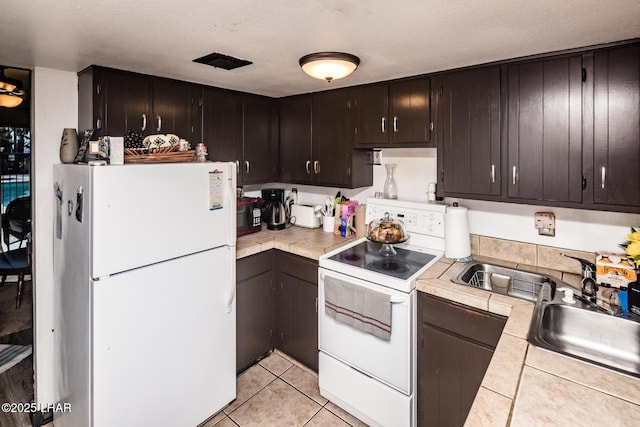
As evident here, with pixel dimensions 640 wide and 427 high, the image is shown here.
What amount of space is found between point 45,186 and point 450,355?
98.9 inches

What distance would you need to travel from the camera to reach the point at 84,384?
1.71m

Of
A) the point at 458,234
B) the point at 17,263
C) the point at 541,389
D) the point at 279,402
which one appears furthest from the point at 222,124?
the point at 17,263

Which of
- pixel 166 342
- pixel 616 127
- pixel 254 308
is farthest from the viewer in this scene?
pixel 254 308

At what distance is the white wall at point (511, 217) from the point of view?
1.93m

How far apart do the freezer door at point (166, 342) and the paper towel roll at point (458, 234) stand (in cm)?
138

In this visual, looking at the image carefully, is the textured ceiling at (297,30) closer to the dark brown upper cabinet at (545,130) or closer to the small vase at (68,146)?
the dark brown upper cabinet at (545,130)

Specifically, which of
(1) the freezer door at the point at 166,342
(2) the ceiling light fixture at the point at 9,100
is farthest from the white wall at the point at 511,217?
(2) the ceiling light fixture at the point at 9,100

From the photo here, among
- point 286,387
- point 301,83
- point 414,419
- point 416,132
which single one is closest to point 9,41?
point 301,83

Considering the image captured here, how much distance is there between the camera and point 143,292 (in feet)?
5.77

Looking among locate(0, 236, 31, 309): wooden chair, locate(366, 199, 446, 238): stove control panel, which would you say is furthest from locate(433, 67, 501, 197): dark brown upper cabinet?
locate(0, 236, 31, 309): wooden chair

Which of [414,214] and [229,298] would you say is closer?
[229,298]

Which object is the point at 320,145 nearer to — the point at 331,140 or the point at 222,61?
the point at 331,140

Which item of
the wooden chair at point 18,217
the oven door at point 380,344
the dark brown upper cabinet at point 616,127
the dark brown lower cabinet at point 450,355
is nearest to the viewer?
the dark brown upper cabinet at point 616,127

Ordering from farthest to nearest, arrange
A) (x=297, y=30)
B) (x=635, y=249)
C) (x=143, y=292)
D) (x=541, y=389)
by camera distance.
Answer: (x=143, y=292) → (x=297, y=30) → (x=635, y=249) → (x=541, y=389)
